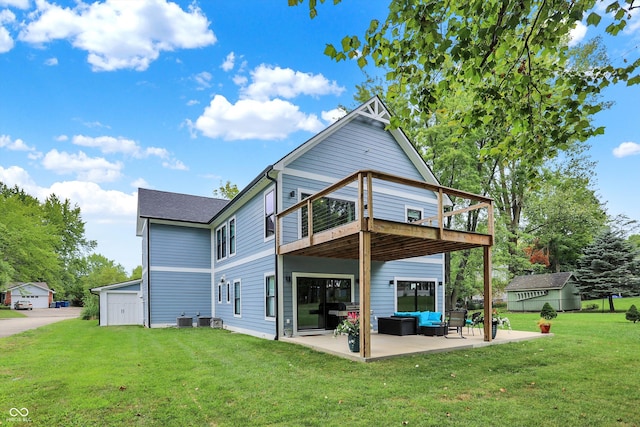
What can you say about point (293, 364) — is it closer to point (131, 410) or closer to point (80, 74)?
point (131, 410)

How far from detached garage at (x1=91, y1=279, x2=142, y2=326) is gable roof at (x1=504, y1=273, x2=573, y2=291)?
24.1m

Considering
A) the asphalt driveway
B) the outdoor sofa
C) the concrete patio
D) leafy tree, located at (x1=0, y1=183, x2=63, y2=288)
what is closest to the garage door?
the asphalt driveway

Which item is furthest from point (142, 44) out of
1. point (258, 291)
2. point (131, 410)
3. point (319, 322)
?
point (131, 410)

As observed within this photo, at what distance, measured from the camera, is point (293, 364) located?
301 inches

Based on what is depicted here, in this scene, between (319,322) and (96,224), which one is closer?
(319,322)

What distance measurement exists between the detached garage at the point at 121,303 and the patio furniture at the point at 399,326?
14493mm

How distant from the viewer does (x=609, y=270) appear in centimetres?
2298

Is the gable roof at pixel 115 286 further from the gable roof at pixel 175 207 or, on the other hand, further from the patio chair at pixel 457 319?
the patio chair at pixel 457 319

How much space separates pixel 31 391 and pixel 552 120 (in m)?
8.33

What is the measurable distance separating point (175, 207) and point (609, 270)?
2447 centimetres

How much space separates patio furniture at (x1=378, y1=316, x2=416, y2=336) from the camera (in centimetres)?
1158

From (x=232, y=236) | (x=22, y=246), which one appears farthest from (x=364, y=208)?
(x=22, y=246)

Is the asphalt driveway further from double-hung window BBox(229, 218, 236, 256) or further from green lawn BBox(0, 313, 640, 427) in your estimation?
green lawn BBox(0, 313, 640, 427)

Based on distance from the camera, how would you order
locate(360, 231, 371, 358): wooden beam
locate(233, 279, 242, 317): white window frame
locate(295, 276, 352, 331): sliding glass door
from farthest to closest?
1. locate(233, 279, 242, 317): white window frame
2. locate(295, 276, 352, 331): sliding glass door
3. locate(360, 231, 371, 358): wooden beam
